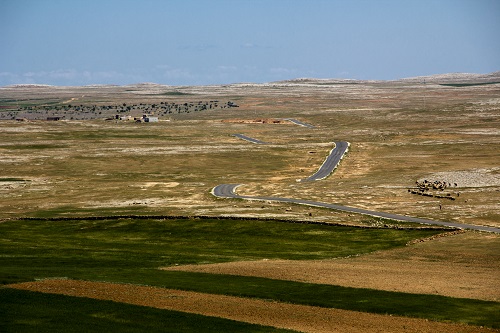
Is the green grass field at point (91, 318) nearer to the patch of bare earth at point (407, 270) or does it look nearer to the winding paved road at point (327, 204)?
the patch of bare earth at point (407, 270)

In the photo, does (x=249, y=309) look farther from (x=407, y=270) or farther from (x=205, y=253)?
(x=205, y=253)

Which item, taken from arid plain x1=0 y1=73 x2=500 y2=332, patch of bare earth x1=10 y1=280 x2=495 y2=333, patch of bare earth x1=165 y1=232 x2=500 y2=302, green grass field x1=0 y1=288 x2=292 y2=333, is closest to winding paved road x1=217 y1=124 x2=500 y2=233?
arid plain x1=0 y1=73 x2=500 y2=332

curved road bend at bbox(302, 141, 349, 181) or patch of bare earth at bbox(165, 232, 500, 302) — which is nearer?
patch of bare earth at bbox(165, 232, 500, 302)

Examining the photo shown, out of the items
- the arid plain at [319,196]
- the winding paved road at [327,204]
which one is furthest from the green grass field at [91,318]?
the winding paved road at [327,204]

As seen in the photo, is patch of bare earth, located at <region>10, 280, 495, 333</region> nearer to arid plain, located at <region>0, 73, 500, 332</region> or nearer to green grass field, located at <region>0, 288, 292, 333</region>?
arid plain, located at <region>0, 73, 500, 332</region>

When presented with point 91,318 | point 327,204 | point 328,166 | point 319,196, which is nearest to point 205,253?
point 91,318
